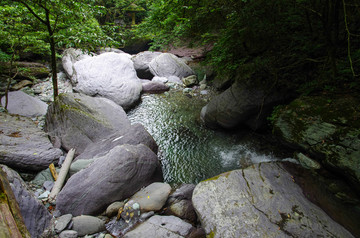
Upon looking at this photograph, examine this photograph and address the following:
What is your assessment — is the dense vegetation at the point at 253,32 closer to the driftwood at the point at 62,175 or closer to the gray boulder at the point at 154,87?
the driftwood at the point at 62,175

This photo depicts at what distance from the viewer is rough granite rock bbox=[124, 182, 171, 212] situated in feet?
11.0

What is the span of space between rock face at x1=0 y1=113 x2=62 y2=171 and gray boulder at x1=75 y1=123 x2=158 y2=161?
25.6 inches

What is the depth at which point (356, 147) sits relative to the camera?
290 centimetres

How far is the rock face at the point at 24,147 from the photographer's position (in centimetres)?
367

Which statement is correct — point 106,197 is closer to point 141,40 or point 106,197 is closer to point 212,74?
point 212,74

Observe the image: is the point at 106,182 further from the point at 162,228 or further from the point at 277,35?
the point at 277,35

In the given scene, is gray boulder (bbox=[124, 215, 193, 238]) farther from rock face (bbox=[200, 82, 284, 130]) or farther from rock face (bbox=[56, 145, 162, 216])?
rock face (bbox=[200, 82, 284, 130])

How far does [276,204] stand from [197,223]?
138 centimetres

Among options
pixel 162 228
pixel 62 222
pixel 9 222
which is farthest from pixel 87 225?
pixel 9 222

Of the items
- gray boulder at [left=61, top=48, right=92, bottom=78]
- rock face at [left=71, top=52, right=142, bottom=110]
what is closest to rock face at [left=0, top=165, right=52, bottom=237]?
rock face at [left=71, top=52, right=142, bottom=110]

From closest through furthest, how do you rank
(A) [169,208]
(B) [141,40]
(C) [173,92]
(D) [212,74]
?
(A) [169,208] → (C) [173,92] → (D) [212,74] → (B) [141,40]

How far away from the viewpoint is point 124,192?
3.54m

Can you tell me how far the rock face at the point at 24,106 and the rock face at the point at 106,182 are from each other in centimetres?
397

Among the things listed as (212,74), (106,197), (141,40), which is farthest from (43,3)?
(141,40)
